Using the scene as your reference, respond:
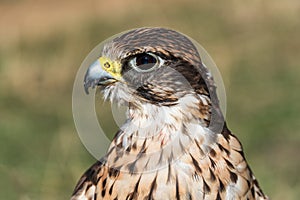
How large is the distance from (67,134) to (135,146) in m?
4.38

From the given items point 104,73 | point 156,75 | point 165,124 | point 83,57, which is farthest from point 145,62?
point 83,57

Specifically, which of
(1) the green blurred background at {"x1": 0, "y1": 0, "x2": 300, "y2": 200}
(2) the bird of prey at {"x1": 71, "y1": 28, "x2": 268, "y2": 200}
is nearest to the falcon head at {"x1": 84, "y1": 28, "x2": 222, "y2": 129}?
(2) the bird of prey at {"x1": 71, "y1": 28, "x2": 268, "y2": 200}

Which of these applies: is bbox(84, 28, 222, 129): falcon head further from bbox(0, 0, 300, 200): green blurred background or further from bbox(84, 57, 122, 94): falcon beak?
bbox(0, 0, 300, 200): green blurred background

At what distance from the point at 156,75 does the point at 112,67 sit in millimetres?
214

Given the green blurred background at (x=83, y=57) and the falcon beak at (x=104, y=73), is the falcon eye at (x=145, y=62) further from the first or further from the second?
the green blurred background at (x=83, y=57)

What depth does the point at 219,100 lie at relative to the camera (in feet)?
15.0

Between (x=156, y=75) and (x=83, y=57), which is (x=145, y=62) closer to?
(x=156, y=75)

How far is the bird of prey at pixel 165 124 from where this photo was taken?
173 inches

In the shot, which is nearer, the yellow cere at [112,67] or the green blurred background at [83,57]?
the yellow cere at [112,67]

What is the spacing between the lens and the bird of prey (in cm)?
438

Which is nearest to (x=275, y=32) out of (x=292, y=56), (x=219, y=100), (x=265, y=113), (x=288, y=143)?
(x=292, y=56)

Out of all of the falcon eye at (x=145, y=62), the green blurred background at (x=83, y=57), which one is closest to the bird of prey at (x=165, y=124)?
the falcon eye at (x=145, y=62)

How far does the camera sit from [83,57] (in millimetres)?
11227

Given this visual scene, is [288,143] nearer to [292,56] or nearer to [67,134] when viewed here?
[67,134]
